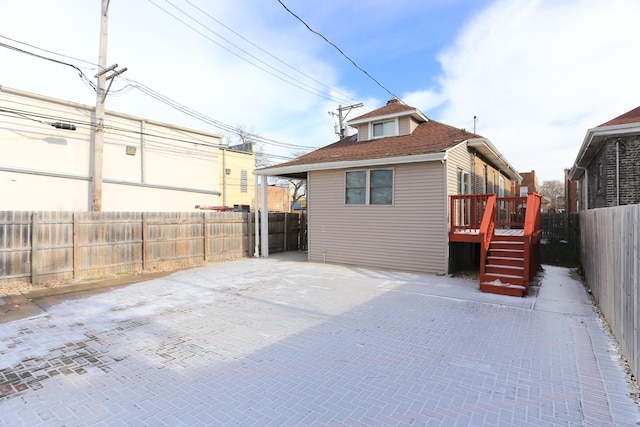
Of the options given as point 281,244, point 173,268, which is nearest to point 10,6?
point 173,268

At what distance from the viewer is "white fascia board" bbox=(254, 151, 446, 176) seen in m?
8.46

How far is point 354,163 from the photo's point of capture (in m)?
9.73

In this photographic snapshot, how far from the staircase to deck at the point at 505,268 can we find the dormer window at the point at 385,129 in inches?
203

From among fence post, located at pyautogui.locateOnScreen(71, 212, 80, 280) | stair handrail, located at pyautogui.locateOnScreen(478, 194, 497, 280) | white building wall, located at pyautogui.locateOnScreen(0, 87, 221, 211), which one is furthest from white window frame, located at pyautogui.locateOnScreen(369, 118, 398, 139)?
white building wall, located at pyautogui.locateOnScreen(0, 87, 221, 211)

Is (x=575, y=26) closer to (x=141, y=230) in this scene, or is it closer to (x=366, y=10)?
(x=366, y=10)

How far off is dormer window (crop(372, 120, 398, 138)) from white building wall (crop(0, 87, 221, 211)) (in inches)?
384

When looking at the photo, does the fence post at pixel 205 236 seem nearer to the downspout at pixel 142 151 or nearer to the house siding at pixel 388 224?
the house siding at pixel 388 224

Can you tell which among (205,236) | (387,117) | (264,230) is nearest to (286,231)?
(264,230)

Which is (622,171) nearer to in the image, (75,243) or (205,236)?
(205,236)

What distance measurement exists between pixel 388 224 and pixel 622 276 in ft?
19.4

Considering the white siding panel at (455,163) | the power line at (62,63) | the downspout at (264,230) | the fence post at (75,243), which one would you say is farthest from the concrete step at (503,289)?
the power line at (62,63)

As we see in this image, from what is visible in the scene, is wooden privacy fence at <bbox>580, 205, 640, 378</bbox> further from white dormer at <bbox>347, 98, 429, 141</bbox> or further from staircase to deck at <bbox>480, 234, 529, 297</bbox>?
white dormer at <bbox>347, 98, 429, 141</bbox>

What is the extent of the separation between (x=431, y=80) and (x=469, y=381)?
12.1 m

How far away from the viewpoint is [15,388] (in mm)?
3109
